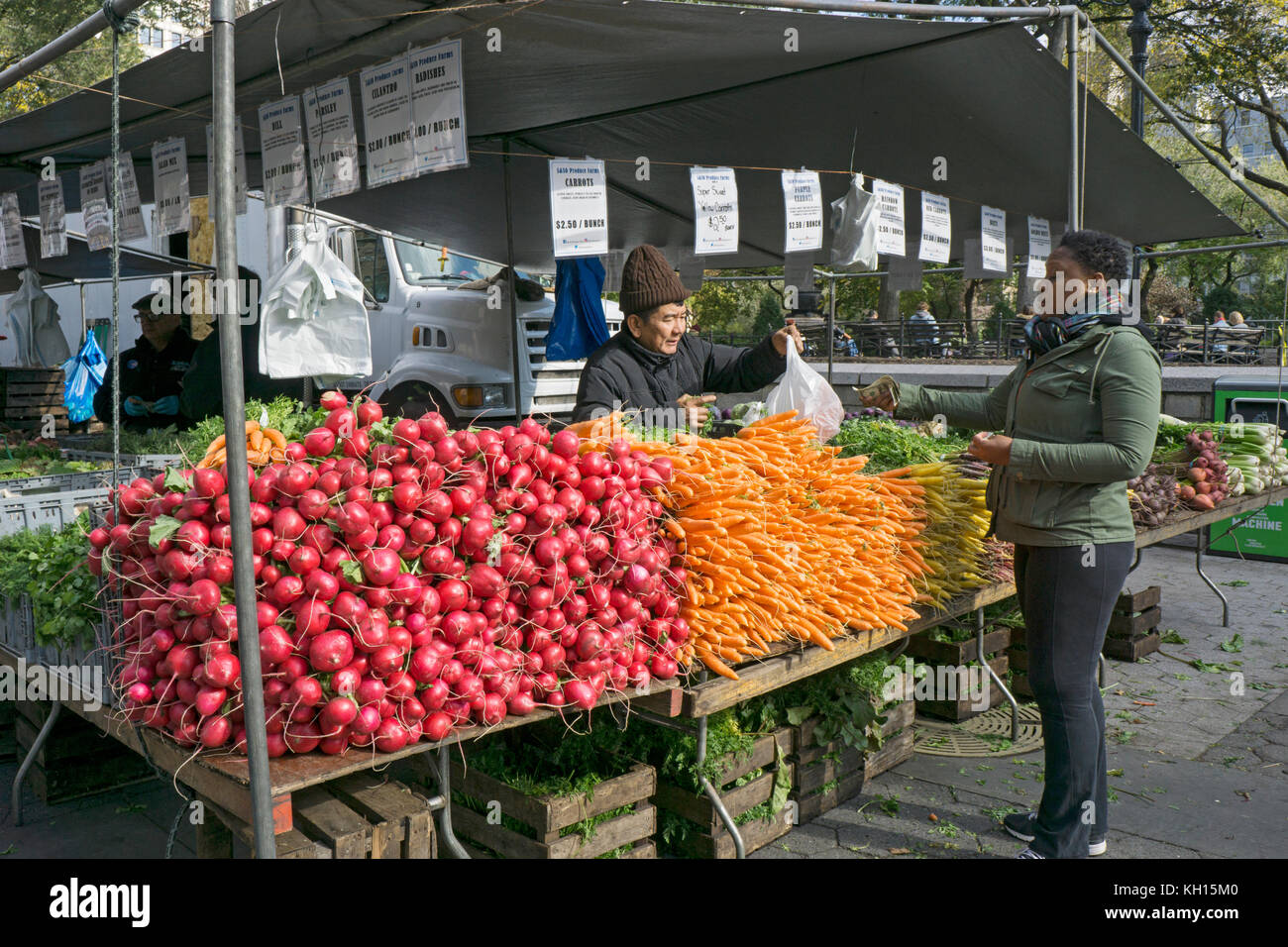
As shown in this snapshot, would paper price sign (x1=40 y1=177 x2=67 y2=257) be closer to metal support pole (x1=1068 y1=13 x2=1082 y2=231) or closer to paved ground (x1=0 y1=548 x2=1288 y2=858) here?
paved ground (x1=0 y1=548 x2=1288 y2=858)

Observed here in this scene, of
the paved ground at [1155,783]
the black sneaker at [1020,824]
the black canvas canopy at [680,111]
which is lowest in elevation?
the paved ground at [1155,783]

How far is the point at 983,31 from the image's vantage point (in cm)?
455

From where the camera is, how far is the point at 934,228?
244 inches

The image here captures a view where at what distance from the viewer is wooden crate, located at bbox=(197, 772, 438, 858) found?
2.37 metres

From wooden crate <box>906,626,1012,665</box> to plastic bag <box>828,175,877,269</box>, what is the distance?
7.29ft

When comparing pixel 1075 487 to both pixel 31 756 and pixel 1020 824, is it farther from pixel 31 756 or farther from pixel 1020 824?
pixel 31 756

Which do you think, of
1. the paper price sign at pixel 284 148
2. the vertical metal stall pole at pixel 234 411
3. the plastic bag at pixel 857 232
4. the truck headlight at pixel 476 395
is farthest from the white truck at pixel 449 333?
the vertical metal stall pole at pixel 234 411

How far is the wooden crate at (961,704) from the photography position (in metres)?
5.09

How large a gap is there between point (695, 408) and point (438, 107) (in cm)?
166

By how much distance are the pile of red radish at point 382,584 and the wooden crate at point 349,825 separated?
0.65 feet

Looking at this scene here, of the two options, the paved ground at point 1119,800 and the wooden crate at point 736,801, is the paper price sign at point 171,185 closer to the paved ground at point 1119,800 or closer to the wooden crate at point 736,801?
the paved ground at point 1119,800

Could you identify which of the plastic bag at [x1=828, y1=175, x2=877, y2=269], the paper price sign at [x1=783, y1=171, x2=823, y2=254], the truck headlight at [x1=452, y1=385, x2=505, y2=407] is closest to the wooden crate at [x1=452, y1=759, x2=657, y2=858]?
the paper price sign at [x1=783, y1=171, x2=823, y2=254]
